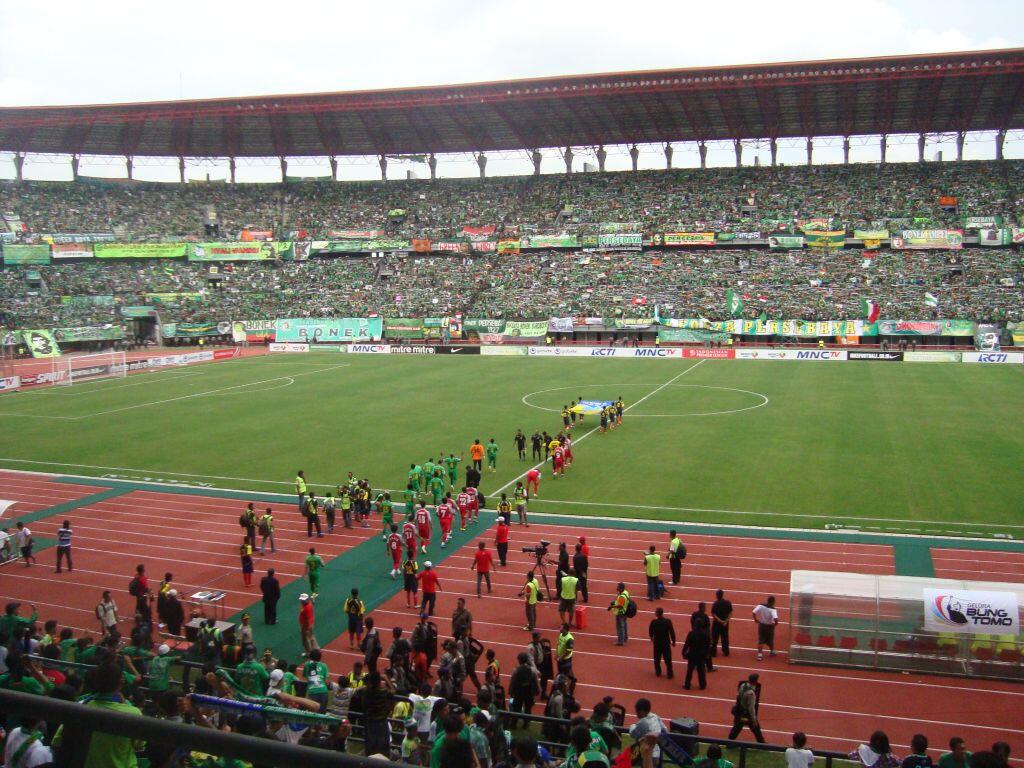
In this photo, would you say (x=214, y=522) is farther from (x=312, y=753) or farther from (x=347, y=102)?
(x=347, y=102)

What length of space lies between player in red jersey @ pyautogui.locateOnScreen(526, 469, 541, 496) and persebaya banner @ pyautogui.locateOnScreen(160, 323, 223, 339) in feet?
199

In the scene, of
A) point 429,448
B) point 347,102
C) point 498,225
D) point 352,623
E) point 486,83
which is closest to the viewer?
point 352,623

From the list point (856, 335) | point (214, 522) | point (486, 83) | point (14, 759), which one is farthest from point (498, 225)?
point (14, 759)

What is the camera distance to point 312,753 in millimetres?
1876

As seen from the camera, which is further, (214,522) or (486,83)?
(486,83)

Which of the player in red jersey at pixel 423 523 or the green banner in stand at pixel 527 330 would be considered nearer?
the player in red jersey at pixel 423 523

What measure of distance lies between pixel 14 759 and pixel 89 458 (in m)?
33.0

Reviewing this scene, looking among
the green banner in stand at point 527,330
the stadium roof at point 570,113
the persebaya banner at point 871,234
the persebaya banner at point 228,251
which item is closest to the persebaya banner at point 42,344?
the persebaya banner at point 228,251

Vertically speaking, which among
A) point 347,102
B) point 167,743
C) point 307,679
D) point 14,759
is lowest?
point 307,679

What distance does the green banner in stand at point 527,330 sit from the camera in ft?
246

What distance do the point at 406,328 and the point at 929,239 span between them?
47613 mm

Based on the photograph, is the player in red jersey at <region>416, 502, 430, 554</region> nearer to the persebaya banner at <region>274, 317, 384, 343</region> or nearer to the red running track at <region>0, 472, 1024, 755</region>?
the red running track at <region>0, 472, 1024, 755</region>

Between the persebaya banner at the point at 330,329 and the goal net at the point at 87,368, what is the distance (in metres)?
15.7

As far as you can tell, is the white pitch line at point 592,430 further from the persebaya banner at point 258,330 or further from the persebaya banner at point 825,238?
the persebaya banner at point 258,330
